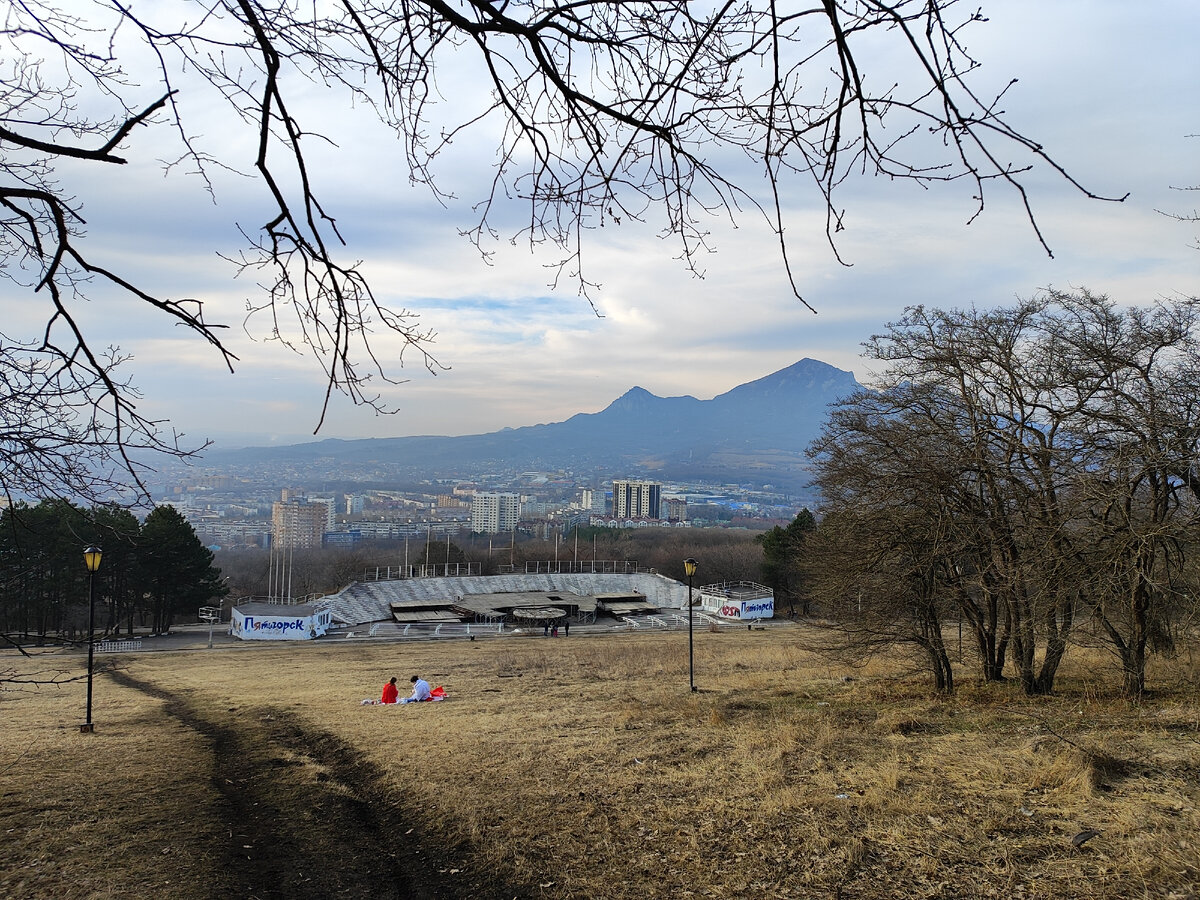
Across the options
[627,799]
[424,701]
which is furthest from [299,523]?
[627,799]

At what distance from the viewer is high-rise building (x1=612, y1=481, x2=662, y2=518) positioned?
147 meters

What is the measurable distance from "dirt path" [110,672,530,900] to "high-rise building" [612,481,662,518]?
138 meters

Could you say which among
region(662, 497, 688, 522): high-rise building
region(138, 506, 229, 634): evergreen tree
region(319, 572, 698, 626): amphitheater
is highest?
region(662, 497, 688, 522): high-rise building

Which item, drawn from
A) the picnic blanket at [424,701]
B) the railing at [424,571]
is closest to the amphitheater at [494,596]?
the railing at [424,571]

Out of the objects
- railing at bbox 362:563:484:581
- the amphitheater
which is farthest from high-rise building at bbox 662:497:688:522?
the amphitheater

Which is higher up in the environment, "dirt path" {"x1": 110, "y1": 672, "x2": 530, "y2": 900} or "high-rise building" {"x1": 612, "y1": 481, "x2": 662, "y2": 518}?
"high-rise building" {"x1": 612, "y1": 481, "x2": 662, "y2": 518}

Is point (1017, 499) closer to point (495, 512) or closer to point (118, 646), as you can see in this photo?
point (118, 646)

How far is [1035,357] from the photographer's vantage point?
477 inches

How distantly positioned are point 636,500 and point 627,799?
471 ft

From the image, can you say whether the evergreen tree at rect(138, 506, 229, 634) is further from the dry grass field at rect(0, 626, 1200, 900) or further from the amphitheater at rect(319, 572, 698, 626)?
the dry grass field at rect(0, 626, 1200, 900)

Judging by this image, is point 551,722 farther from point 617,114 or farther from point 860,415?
point 617,114

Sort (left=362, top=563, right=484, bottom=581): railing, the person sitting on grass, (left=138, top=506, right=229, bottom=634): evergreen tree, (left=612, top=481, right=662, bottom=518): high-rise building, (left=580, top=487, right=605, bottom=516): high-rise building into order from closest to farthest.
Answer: the person sitting on grass
(left=138, top=506, right=229, bottom=634): evergreen tree
(left=362, top=563, right=484, bottom=581): railing
(left=612, top=481, right=662, bottom=518): high-rise building
(left=580, top=487, right=605, bottom=516): high-rise building

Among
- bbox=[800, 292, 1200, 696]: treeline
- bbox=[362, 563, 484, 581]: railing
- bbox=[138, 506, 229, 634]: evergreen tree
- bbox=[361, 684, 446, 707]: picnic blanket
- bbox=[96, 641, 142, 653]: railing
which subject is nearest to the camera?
bbox=[800, 292, 1200, 696]: treeline

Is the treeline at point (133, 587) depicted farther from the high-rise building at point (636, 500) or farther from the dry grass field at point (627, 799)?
the high-rise building at point (636, 500)
